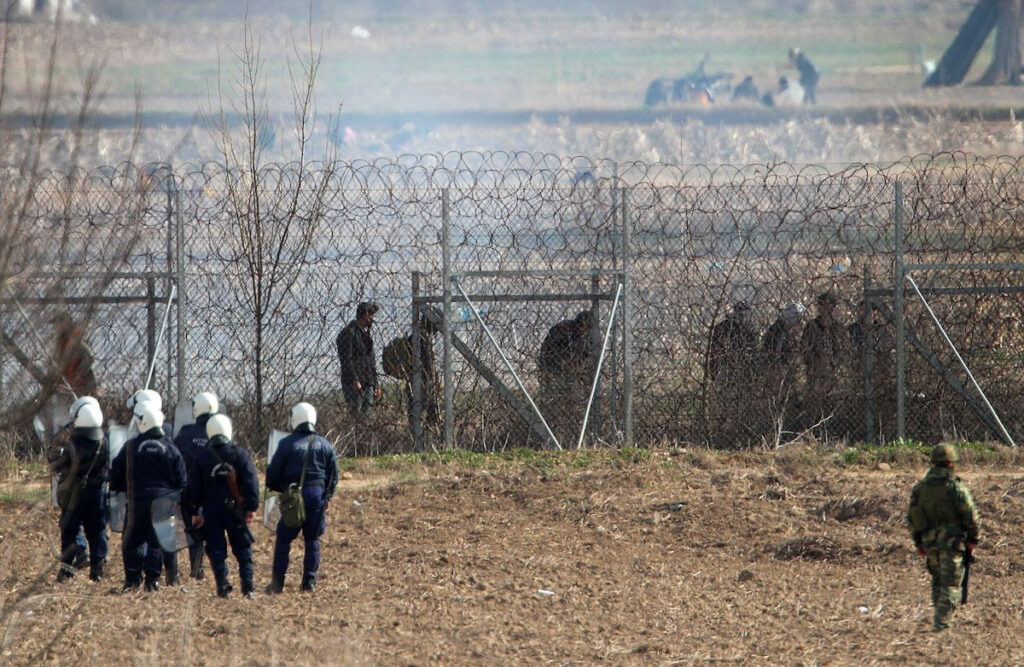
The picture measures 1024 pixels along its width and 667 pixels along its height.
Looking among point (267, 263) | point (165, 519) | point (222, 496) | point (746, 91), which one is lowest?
point (165, 519)

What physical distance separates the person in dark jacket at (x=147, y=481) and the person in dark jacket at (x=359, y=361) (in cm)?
318

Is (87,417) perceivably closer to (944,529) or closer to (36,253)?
(36,253)

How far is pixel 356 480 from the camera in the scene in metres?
9.72

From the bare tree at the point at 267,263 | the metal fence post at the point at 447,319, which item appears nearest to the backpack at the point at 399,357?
the metal fence post at the point at 447,319

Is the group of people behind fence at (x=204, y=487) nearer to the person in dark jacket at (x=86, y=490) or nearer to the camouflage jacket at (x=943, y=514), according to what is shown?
the person in dark jacket at (x=86, y=490)

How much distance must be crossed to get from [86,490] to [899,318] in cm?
629

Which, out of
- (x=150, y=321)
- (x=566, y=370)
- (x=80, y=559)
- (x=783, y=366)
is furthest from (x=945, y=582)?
(x=150, y=321)

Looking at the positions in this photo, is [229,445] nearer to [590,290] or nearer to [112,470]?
[112,470]

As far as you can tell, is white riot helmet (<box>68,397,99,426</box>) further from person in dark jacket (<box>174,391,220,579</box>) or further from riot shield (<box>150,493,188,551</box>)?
riot shield (<box>150,493,188,551</box>)

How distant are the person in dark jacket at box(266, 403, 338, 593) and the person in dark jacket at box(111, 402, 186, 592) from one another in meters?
0.54

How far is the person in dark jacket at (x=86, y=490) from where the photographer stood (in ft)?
23.7

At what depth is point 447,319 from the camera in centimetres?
1018

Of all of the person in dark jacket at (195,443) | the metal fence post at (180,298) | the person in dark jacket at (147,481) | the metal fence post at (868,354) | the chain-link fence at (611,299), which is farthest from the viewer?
the metal fence post at (868,354)

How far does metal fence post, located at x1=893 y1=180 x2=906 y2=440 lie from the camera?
33.0ft
